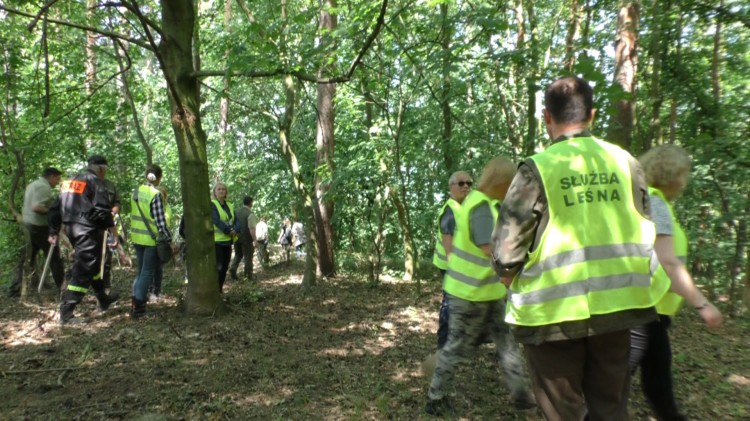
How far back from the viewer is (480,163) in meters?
8.54

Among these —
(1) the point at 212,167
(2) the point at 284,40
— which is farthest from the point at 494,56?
(1) the point at 212,167

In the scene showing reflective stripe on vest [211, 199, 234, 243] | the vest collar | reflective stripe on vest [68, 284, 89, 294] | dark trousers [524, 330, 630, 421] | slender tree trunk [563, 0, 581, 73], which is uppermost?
slender tree trunk [563, 0, 581, 73]

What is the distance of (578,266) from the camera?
1772mm

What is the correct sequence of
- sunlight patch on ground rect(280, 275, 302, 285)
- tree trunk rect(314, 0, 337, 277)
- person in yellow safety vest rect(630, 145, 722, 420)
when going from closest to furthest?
person in yellow safety vest rect(630, 145, 722, 420)
tree trunk rect(314, 0, 337, 277)
sunlight patch on ground rect(280, 275, 302, 285)

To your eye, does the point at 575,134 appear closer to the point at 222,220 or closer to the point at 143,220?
the point at 143,220

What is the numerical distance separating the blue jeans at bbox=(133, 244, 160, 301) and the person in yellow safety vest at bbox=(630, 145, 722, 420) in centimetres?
538

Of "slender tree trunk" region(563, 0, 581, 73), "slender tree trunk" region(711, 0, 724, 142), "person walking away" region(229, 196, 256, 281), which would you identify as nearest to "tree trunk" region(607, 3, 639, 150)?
"slender tree trunk" region(563, 0, 581, 73)

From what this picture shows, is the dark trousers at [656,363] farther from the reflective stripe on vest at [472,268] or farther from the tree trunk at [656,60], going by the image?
the tree trunk at [656,60]

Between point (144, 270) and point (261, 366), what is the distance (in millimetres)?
2454

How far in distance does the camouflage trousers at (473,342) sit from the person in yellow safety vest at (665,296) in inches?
33.1

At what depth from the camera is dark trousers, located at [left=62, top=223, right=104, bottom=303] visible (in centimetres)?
538

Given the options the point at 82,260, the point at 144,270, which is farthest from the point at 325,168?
the point at 82,260

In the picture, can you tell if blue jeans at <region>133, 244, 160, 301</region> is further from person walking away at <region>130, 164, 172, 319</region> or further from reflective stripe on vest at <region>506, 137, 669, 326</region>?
reflective stripe on vest at <region>506, 137, 669, 326</region>

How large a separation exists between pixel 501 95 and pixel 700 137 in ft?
14.0
